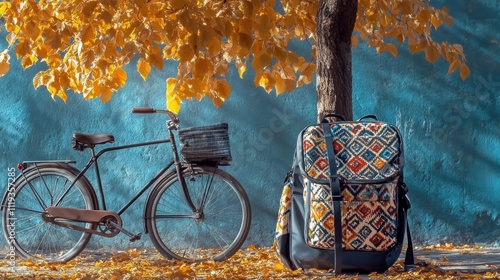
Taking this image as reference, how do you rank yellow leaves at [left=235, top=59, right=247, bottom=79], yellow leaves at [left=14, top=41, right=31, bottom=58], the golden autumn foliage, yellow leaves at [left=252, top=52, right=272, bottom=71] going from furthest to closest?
yellow leaves at [left=235, top=59, right=247, bottom=79]
yellow leaves at [left=14, top=41, right=31, bottom=58]
the golden autumn foliage
yellow leaves at [left=252, top=52, right=272, bottom=71]

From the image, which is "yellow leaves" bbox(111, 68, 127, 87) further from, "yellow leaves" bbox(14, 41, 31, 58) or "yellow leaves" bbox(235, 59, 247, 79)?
"yellow leaves" bbox(235, 59, 247, 79)

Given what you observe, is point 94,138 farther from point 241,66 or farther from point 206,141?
point 241,66

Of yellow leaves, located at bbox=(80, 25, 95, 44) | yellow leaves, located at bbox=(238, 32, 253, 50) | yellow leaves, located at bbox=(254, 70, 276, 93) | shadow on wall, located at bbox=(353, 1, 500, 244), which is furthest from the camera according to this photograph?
shadow on wall, located at bbox=(353, 1, 500, 244)

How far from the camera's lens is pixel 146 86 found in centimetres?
758

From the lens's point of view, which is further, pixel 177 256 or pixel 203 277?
pixel 177 256

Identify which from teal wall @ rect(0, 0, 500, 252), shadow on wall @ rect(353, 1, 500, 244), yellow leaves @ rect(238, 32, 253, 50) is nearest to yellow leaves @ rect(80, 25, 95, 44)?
yellow leaves @ rect(238, 32, 253, 50)

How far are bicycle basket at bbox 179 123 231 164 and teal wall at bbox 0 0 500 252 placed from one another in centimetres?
149

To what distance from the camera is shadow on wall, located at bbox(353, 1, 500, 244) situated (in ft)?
23.9

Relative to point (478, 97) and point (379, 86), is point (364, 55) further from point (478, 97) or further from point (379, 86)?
point (478, 97)

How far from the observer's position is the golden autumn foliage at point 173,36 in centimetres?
493

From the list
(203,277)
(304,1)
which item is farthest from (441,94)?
(203,277)

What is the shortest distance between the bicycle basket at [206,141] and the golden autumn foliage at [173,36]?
199 mm

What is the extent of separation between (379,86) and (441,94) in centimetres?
48

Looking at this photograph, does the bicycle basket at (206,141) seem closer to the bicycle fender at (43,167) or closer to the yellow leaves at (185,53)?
the bicycle fender at (43,167)
